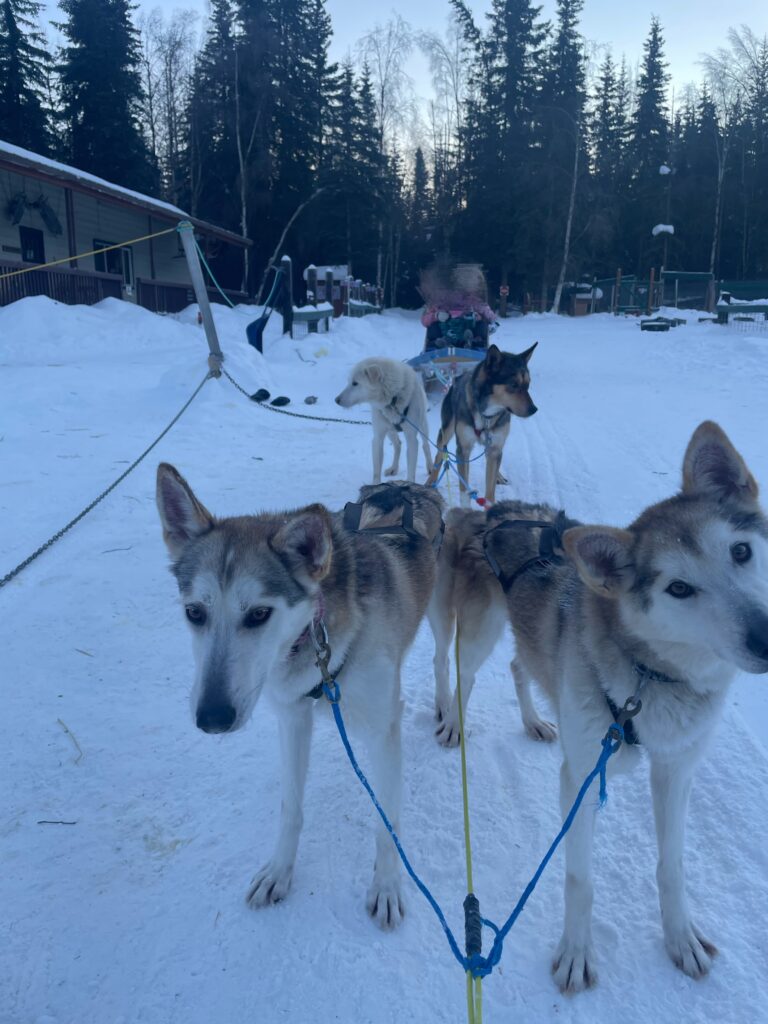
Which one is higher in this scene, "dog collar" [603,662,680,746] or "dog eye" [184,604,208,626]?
"dog eye" [184,604,208,626]

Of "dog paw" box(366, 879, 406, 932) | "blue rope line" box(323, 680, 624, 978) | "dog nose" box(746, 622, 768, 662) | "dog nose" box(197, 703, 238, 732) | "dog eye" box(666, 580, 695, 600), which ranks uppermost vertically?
"dog eye" box(666, 580, 695, 600)

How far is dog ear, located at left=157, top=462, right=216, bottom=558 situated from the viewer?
188 centimetres

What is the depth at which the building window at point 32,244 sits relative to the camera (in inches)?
640

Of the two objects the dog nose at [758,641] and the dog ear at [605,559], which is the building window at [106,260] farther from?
the dog nose at [758,641]

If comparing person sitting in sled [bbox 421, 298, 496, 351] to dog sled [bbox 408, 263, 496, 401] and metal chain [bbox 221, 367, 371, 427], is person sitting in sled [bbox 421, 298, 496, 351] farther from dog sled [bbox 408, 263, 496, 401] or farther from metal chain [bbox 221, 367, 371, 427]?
metal chain [bbox 221, 367, 371, 427]

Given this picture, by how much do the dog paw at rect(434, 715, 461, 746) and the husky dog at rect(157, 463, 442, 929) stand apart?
60cm

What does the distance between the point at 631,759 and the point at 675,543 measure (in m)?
0.55

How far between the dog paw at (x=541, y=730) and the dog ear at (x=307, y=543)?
4.17ft

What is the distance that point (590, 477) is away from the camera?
5938 millimetres

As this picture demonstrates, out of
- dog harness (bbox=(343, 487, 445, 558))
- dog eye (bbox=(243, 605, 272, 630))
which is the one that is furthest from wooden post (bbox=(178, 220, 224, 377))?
dog eye (bbox=(243, 605, 272, 630))

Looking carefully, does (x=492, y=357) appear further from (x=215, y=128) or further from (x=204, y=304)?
(x=215, y=128)

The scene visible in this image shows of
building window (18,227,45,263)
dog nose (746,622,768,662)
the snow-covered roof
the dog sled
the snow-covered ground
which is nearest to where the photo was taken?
dog nose (746,622,768,662)

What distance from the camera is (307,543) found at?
1.81 metres

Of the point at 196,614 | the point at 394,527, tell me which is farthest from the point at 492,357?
the point at 196,614
